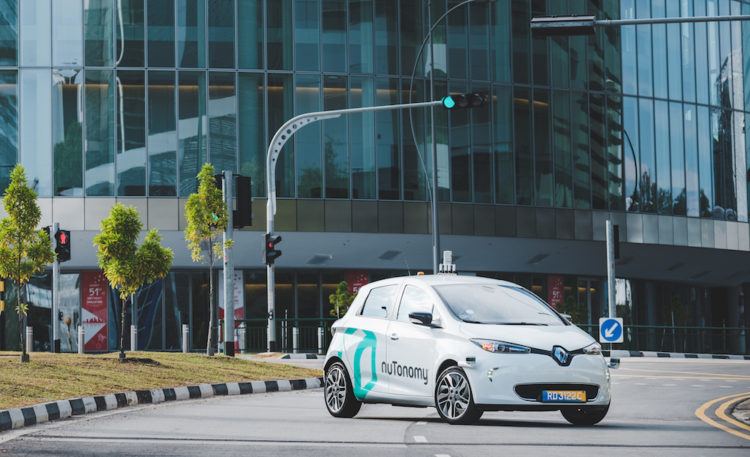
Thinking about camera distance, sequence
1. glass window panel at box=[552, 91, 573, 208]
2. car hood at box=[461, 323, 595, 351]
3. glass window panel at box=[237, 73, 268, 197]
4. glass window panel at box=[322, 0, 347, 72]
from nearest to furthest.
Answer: car hood at box=[461, 323, 595, 351], glass window panel at box=[237, 73, 268, 197], glass window panel at box=[322, 0, 347, 72], glass window panel at box=[552, 91, 573, 208]

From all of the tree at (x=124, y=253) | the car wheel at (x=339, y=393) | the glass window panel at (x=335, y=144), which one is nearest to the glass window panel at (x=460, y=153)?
the glass window panel at (x=335, y=144)

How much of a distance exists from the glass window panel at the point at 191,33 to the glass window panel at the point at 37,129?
466 centimetres

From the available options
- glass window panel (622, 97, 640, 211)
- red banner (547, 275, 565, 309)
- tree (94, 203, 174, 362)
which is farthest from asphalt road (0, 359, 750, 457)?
glass window panel (622, 97, 640, 211)

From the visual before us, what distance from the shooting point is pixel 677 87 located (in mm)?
61312

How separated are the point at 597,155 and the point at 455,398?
4347cm

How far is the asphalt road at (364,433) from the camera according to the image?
12625mm

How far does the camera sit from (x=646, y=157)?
5938 centimetres

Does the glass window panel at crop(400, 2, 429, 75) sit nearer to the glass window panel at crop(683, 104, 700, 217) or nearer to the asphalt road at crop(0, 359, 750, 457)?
the glass window panel at crop(683, 104, 700, 217)

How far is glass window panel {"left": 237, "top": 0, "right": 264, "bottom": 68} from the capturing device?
5044 cm

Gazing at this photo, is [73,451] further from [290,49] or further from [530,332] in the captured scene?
[290,49]

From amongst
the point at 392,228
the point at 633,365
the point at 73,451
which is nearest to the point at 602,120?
the point at 392,228

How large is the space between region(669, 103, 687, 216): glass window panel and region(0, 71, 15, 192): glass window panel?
2748cm

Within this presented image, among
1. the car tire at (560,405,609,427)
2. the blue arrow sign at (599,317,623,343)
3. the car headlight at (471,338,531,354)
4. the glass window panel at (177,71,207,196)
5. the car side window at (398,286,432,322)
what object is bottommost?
the car tire at (560,405,609,427)

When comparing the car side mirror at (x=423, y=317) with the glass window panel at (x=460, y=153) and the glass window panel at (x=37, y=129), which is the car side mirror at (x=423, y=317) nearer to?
the glass window panel at (x=37, y=129)
